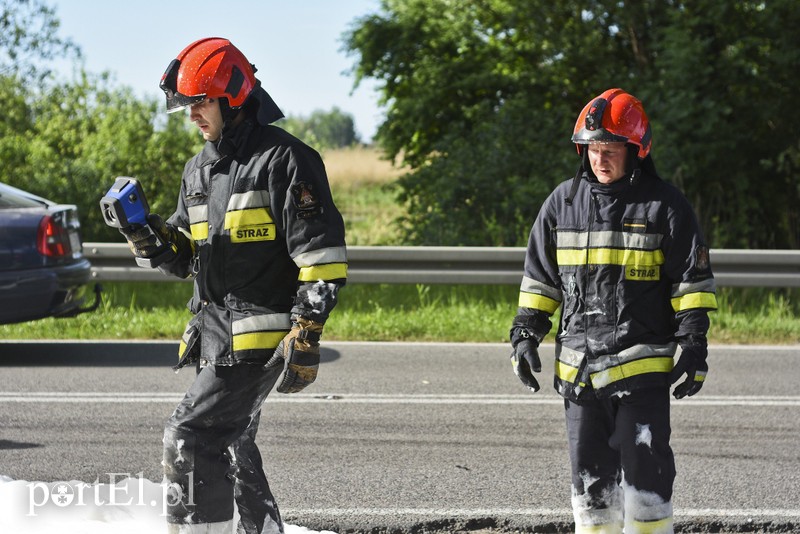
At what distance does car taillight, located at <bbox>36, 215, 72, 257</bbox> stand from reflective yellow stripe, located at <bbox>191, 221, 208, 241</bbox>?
4.60 metres

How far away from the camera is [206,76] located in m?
3.61

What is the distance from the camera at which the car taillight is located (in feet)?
26.3

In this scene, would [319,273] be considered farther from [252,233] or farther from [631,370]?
[631,370]

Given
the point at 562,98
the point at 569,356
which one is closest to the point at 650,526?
the point at 569,356

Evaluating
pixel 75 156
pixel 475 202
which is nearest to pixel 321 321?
pixel 475 202

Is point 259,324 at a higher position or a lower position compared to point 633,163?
lower

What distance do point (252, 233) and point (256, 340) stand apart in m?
0.36

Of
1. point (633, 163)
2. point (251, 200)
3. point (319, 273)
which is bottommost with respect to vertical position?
point (319, 273)

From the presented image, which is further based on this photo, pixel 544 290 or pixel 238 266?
pixel 544 290

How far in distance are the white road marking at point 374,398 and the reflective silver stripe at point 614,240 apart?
3.33 meters

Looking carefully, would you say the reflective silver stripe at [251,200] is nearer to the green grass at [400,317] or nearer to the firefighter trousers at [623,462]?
the firefighter trousers at [623,462]

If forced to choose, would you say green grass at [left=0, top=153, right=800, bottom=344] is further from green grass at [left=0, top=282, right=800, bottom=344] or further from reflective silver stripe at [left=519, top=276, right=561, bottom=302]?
reflective silver stripe at [left=519, top=276, right=561, bottom=302]

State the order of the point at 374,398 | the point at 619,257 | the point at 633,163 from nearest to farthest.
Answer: the point at 619,257 < the point at 633,163 < the point at 374,398

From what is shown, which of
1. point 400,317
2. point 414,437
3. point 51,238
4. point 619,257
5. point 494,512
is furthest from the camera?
point 400,317
